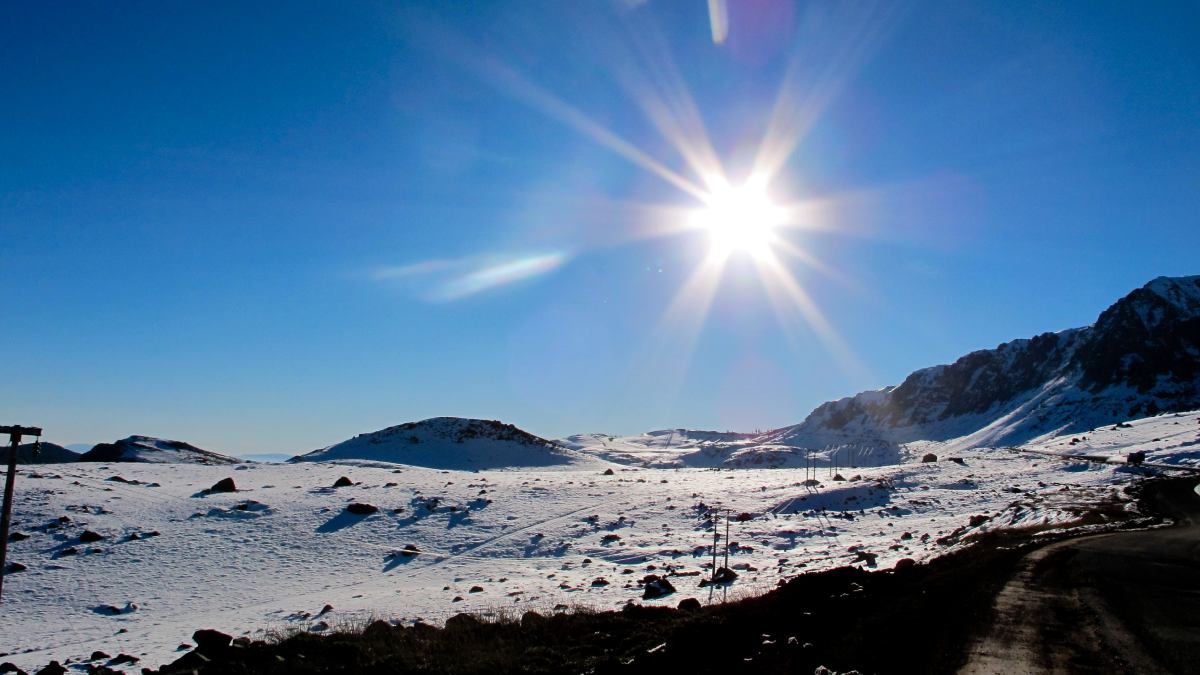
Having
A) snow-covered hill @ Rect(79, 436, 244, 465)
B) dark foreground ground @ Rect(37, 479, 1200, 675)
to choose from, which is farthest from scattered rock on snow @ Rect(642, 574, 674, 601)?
snow-covered hill @ Rect(79, 436, 244, 465)

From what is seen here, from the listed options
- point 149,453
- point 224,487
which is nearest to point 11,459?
point 224,487

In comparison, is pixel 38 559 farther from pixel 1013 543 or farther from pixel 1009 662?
pixel 1013 543

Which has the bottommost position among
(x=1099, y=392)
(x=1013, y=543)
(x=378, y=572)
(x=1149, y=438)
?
(x=378, y=572)

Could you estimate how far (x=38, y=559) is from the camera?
98.0 feet

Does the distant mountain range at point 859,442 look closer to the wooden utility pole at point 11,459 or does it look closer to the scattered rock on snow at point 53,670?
the wooden utility pole at point 11,459

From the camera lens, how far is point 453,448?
86.7 m

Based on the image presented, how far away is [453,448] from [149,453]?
3400 centimetres

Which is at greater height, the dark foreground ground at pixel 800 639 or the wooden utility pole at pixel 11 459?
the wooden utility pole at pixel 11 459

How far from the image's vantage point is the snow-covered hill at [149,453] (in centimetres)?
7088

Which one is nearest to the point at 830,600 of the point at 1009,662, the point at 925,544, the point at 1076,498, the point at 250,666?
the point at 1009,662

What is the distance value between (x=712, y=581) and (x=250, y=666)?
16161mm

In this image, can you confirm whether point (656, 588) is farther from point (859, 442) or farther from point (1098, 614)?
point (859, 442)

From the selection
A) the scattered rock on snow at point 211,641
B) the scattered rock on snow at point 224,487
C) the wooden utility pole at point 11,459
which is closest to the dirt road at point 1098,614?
A: the scattered rock on snow at point 211,641

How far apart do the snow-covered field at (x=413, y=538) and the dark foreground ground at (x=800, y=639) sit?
5.67 metres
